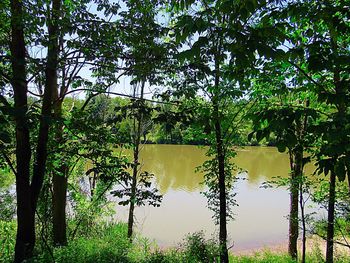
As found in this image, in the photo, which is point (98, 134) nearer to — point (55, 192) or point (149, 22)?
point (149, 22)

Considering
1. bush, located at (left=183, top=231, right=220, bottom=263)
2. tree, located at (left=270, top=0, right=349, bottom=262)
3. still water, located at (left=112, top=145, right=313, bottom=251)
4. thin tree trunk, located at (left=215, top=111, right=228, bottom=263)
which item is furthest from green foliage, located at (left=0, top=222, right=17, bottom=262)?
tree, located at (left=270, top=0, right=349, bottom=262)

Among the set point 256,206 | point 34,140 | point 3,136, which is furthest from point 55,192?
point 256,206

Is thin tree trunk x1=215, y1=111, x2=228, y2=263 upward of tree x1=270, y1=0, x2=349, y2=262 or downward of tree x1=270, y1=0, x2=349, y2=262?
downward

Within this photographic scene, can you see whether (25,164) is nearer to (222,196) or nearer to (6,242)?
(6,242)

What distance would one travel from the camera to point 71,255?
5.12 m

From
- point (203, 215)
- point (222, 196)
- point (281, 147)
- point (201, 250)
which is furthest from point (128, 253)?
point (203, 215)

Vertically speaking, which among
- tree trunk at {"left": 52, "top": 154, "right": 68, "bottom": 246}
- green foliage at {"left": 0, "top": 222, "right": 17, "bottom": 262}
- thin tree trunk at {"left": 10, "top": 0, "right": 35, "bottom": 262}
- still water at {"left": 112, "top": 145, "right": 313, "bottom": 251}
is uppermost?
thin tree trunk at {"left": 10, "top": 0, "right": 35, "bottom": 262}

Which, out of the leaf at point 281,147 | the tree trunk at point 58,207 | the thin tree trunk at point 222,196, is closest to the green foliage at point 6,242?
the tree trunk at point 58,207

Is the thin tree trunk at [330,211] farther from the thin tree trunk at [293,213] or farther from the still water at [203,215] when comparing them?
the still water at [203,215]

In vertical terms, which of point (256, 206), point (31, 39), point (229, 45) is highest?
point (31, 39)

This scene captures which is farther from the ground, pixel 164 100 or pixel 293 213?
pixel 164 100

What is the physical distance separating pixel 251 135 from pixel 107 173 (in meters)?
2.54

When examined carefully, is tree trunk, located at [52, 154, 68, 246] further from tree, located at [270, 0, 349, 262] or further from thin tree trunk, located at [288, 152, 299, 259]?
tree, located at [270, 0, 349, 262]

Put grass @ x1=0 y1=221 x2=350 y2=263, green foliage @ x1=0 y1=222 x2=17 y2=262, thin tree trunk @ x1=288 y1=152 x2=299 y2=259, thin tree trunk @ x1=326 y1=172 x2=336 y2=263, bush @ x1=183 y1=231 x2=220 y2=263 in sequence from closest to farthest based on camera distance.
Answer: grass @ x1=0 y1=221 x2=350 y2=263, green foliage @ x1=0 y1=222 x2=17 y2=262, thin tree trunk @ x1=326 y1=172 x2=336 y2=263, bush @ x1=183 y1=231 x2=220 y2=263, thin tree trunk @ x1=288 y1=152 x2=299 y2=259
